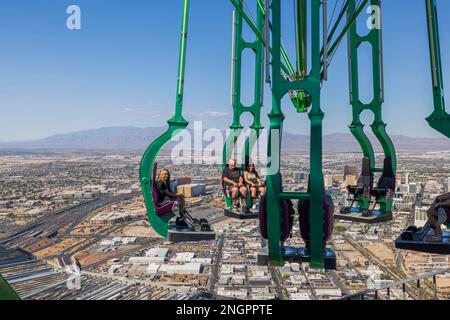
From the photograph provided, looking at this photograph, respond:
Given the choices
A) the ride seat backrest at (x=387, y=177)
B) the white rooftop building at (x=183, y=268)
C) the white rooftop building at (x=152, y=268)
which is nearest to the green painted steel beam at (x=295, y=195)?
the ride seat backrest at (x=387, y=177)

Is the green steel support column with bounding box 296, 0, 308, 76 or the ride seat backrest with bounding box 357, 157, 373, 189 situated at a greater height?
the green steel support column with bounding box 296, 0, 308, 76

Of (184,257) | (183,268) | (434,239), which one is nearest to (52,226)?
(184,257)

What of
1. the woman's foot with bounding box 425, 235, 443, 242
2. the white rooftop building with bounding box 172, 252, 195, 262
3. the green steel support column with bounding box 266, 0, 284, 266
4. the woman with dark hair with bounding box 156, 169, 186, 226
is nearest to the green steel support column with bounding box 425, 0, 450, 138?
the woman's foot with bounding box 425, 235, 443, 242

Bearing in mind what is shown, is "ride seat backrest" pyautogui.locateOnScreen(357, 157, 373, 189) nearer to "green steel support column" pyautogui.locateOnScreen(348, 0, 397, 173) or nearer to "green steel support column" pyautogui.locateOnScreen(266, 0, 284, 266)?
"green steel support column" pyautogui.locateOnScreen(348, 0, 397, 173)

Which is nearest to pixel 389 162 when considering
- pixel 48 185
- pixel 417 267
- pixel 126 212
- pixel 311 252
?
pixel 311 252
